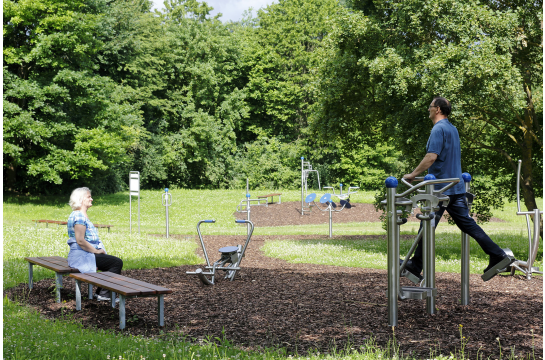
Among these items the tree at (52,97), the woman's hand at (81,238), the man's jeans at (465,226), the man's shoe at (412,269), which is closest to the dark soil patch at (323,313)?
the man's shoe at (412,269)

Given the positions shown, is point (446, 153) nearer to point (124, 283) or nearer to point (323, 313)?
point (323, 313)

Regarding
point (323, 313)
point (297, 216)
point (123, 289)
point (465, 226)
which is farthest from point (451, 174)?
point (297, 216)

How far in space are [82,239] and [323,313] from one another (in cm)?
293

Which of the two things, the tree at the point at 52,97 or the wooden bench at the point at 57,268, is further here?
the tree at the point at 52,97

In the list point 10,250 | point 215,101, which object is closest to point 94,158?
point 10,250

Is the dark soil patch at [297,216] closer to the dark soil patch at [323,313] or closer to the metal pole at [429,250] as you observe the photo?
the dark soil patch at [323,313]

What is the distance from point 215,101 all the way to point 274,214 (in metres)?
20.8

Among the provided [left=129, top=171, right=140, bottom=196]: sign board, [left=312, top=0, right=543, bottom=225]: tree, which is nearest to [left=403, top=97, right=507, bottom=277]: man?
[left=312, top=0, right=543, bottom=225]: tree

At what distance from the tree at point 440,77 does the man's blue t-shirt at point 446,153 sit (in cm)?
490

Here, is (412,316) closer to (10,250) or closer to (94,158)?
(10,250)

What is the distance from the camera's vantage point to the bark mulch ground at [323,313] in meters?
4.36

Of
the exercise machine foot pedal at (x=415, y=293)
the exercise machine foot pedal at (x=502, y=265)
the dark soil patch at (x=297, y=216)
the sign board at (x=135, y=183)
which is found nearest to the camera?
the exercise machine foot pedal at (x=415, y=293)

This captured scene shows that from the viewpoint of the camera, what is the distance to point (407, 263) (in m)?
5.29

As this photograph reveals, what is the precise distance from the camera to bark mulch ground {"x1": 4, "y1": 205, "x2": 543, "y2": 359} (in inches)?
171
